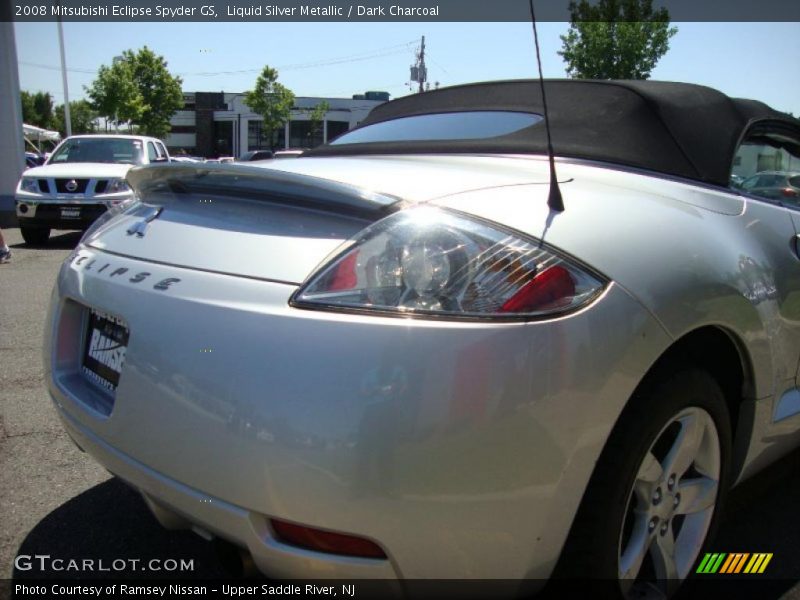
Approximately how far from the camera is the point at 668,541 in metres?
1.96

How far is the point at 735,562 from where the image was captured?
7.42 ft

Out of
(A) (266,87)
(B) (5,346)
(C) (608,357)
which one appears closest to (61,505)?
(C) (608,357)

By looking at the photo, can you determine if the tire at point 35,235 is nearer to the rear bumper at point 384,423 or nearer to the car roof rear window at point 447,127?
the car roof rear window at point 447,127

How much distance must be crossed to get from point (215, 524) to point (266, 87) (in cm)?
5958

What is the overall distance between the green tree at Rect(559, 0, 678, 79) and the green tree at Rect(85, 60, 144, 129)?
3287 centimetres

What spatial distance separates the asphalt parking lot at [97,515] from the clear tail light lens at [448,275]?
2.88ft

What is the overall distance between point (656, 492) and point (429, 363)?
86cm

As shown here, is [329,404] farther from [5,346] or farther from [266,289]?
[5,346]

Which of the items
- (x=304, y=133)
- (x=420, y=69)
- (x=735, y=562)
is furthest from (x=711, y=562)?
(x=304, y=133)

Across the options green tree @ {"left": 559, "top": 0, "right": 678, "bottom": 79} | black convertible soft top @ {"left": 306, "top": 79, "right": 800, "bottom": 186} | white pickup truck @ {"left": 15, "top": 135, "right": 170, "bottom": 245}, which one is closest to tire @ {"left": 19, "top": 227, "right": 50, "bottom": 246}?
white pickup truck @ {"left": 15, "top": 135, "right": 170, "bottom": 245}

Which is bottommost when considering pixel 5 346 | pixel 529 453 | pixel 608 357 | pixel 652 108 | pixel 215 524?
pixel 5 346

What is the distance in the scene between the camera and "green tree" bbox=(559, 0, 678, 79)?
23666mm

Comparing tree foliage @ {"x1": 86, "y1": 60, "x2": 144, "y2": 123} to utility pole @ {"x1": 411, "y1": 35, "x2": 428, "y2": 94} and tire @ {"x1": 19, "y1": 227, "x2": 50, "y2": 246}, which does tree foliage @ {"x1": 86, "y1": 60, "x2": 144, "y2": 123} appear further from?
tire @ {"x1": 19, "y1": 227, "x2": 50, "y2": 246}

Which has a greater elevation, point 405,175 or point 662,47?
point 662,47
